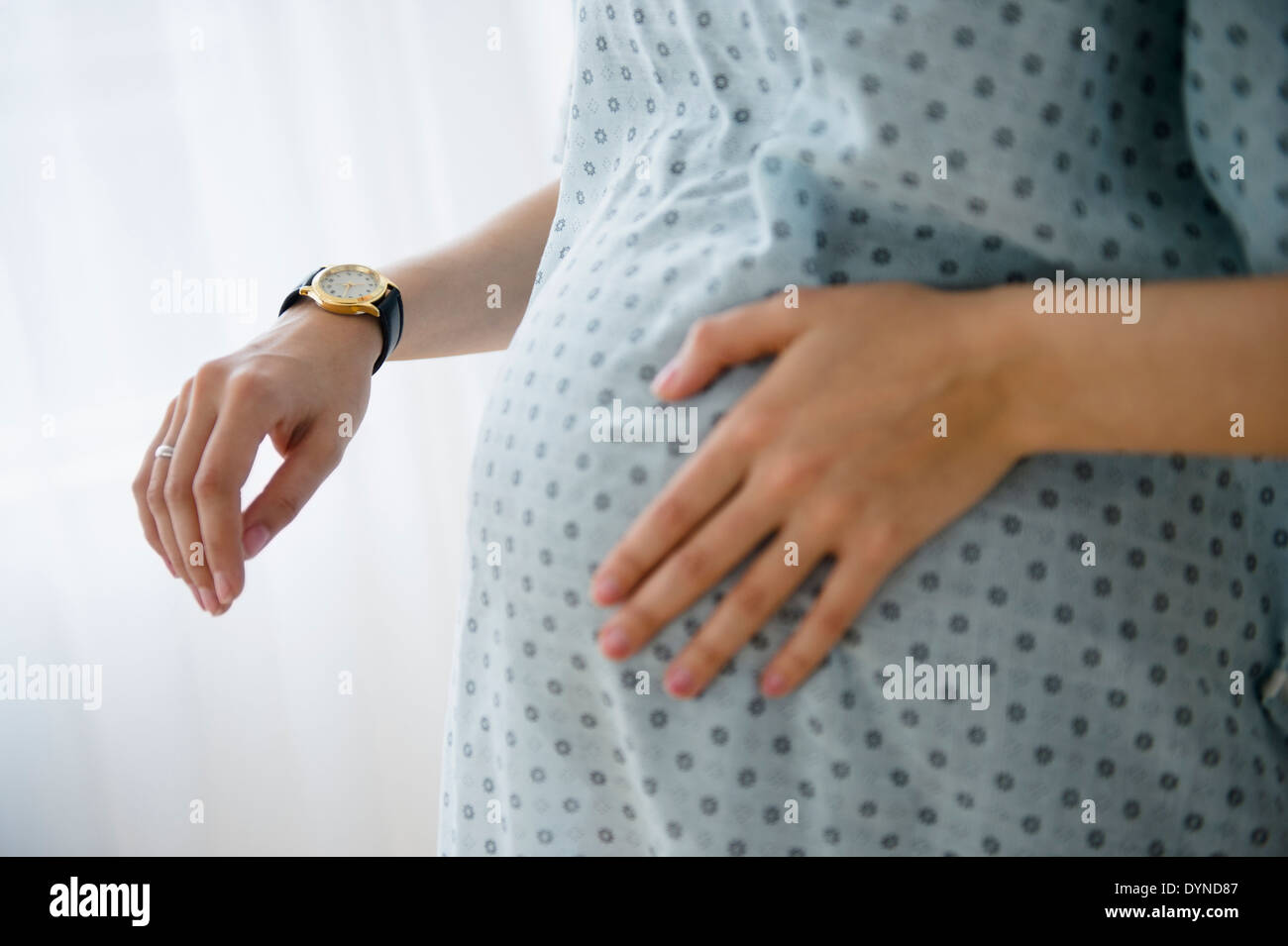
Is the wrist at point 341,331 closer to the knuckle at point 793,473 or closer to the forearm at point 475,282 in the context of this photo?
the forearm at point 475,282

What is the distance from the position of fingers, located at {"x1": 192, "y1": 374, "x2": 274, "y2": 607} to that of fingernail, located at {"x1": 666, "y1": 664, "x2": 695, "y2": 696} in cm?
27

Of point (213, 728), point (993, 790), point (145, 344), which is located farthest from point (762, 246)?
point (213, 728)

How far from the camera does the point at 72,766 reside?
4.95 ft

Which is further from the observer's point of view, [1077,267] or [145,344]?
[145,344]

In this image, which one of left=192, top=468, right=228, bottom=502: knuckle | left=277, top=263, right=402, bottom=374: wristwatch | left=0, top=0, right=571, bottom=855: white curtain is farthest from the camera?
left=0, top=0, right=571, bottom=855: white curtain

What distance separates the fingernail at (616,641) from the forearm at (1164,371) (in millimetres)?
191

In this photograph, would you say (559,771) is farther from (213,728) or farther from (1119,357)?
(213,728)

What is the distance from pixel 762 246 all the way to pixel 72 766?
154 cm

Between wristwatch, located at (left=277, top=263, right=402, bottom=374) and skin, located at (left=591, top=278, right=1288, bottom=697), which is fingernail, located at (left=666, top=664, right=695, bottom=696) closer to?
skin, located at (left=591, top=278, right=1288, bottom=697)

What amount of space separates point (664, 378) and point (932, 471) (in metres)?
0.13

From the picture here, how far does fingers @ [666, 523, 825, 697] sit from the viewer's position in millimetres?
413

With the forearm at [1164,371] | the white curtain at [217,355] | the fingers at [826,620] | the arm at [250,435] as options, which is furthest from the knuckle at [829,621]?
the white curtain at [217,355]

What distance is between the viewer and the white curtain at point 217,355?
1.33 metres

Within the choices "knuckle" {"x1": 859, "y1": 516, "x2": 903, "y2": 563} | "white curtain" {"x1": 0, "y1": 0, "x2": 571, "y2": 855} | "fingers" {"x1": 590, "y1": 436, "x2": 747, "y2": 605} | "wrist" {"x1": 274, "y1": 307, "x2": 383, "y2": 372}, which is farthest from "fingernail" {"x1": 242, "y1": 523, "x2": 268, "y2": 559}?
"white curtain" {"x1": 0, "y1": 0, "x2": 571, "y2": 855}
